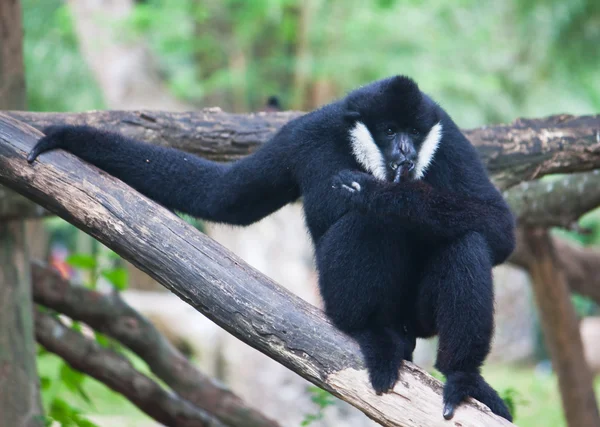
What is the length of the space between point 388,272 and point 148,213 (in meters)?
1.29

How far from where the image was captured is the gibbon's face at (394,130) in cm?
371

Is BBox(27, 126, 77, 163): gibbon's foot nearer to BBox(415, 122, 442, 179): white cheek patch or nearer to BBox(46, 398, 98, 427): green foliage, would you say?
BBox(415, 122, 442, 179): white cheek patch

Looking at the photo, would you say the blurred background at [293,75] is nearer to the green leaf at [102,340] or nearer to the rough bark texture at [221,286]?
the green leaf at [102,340]

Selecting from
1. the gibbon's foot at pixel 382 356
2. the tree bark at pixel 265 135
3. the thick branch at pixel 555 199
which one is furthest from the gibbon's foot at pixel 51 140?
the thick branch at pixel 555 199

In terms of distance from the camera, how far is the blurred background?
1020cm

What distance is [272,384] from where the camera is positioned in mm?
9414

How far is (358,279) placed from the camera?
3.61 meters

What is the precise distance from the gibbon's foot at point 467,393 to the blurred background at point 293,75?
5089 mm

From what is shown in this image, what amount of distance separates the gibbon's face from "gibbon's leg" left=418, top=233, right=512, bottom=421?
21.6 inches

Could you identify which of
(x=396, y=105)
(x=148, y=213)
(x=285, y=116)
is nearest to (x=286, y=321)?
(x=148, y=213)

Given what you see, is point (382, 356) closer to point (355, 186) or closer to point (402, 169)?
point (355, 186)

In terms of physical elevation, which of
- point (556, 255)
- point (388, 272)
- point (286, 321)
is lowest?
point (286, 321)

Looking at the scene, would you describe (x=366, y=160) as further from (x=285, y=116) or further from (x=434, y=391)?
(x=285, y=116)

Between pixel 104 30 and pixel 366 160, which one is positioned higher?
pixel 104 30
